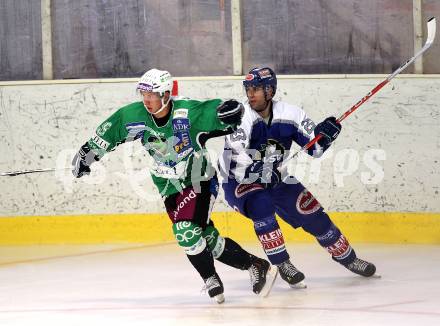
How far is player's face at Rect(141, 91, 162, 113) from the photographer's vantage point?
5309 millimetres

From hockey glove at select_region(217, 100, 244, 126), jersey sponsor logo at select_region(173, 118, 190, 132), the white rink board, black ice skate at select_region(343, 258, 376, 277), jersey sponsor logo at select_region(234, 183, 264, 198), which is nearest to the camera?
hockey glove at select_region(217, 100, 244, 126)

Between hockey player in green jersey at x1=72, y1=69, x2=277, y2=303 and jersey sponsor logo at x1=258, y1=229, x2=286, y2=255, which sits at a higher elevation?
hockey player in green jersey at x1=72, y1=69, x2=277, y2=303

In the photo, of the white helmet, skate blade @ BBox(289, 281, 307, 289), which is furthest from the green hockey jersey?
skate blade @ BBox(289, 281, 307, 289)

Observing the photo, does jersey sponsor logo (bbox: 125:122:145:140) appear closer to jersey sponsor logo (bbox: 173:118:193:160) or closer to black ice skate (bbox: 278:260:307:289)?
jersey sponsor logo (bbox: 173:118:193:160)

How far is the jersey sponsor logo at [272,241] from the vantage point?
5.61m

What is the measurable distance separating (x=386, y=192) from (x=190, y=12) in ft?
5.78

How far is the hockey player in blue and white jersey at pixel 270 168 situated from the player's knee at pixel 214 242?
21cm

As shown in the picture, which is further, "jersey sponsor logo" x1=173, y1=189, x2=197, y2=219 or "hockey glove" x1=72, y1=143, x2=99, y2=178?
"hockey glove" x1=72, y1=143, x2=99, y2=178

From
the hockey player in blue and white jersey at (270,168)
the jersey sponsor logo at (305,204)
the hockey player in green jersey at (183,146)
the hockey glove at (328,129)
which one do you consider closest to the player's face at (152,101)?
the hockey player in green jersey at (183,146)

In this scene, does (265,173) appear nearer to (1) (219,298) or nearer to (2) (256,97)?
(2) (256,97)

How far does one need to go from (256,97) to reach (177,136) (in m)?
0.53

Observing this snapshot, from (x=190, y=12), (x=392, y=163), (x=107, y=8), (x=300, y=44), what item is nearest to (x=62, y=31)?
(x=107, y=8)

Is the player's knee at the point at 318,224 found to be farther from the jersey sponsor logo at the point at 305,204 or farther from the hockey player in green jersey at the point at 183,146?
the hockey player in green jersey at the point at 183,146

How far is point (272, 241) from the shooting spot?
18.5ft
